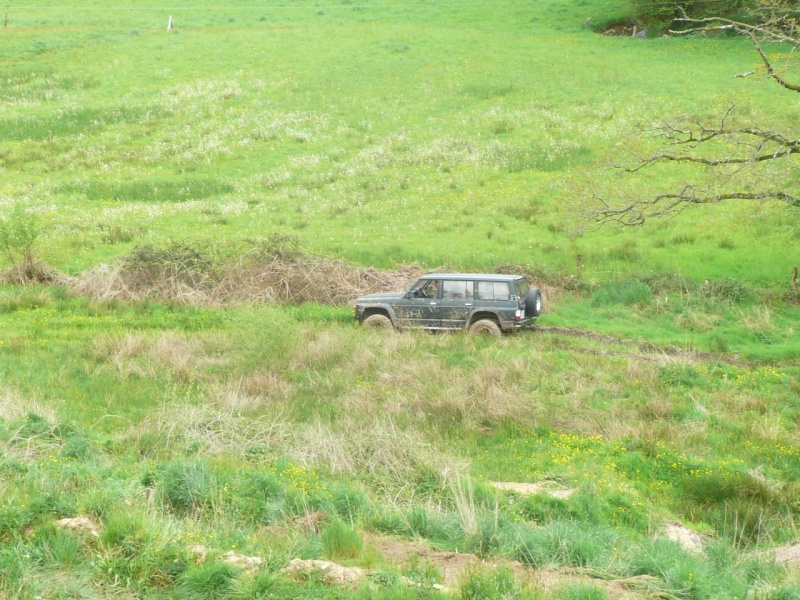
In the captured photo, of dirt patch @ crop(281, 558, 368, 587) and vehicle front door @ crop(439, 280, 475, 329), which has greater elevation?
dirt patch @ crop(281, 558, 368, 587)

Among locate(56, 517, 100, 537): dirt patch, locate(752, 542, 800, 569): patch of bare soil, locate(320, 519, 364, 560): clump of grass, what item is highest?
locate(56, 517, 100, 537): dirt patch

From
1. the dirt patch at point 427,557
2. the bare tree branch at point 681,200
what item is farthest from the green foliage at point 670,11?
the dirt patch at point 427,557

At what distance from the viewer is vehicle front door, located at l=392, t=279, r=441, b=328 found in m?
21.8

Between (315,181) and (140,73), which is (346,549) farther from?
(140,73)

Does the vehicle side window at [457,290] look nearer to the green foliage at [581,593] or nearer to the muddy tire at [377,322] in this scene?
the muddy tire at [377,322]

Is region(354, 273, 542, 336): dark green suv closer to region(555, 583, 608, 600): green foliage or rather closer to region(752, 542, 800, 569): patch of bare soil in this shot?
region(752, 542, 800, 569): patch of bare soil

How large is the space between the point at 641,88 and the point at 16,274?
34.0 metres

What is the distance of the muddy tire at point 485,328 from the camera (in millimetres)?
21219

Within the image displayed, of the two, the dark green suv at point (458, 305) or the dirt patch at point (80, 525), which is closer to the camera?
the dirt patch at point (80, 525)

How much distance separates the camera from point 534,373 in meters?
17.3

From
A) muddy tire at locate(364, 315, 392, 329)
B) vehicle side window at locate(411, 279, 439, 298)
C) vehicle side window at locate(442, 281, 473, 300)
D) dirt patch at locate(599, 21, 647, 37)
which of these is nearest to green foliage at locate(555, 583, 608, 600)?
vehicle side window at locate(442, 281, 473, 300)

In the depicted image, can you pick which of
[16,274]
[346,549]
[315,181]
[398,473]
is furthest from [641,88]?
[346,549]

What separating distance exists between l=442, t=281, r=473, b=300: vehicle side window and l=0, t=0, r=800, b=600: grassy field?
1280mm

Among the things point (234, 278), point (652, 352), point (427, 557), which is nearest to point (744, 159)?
point (652, 352)
